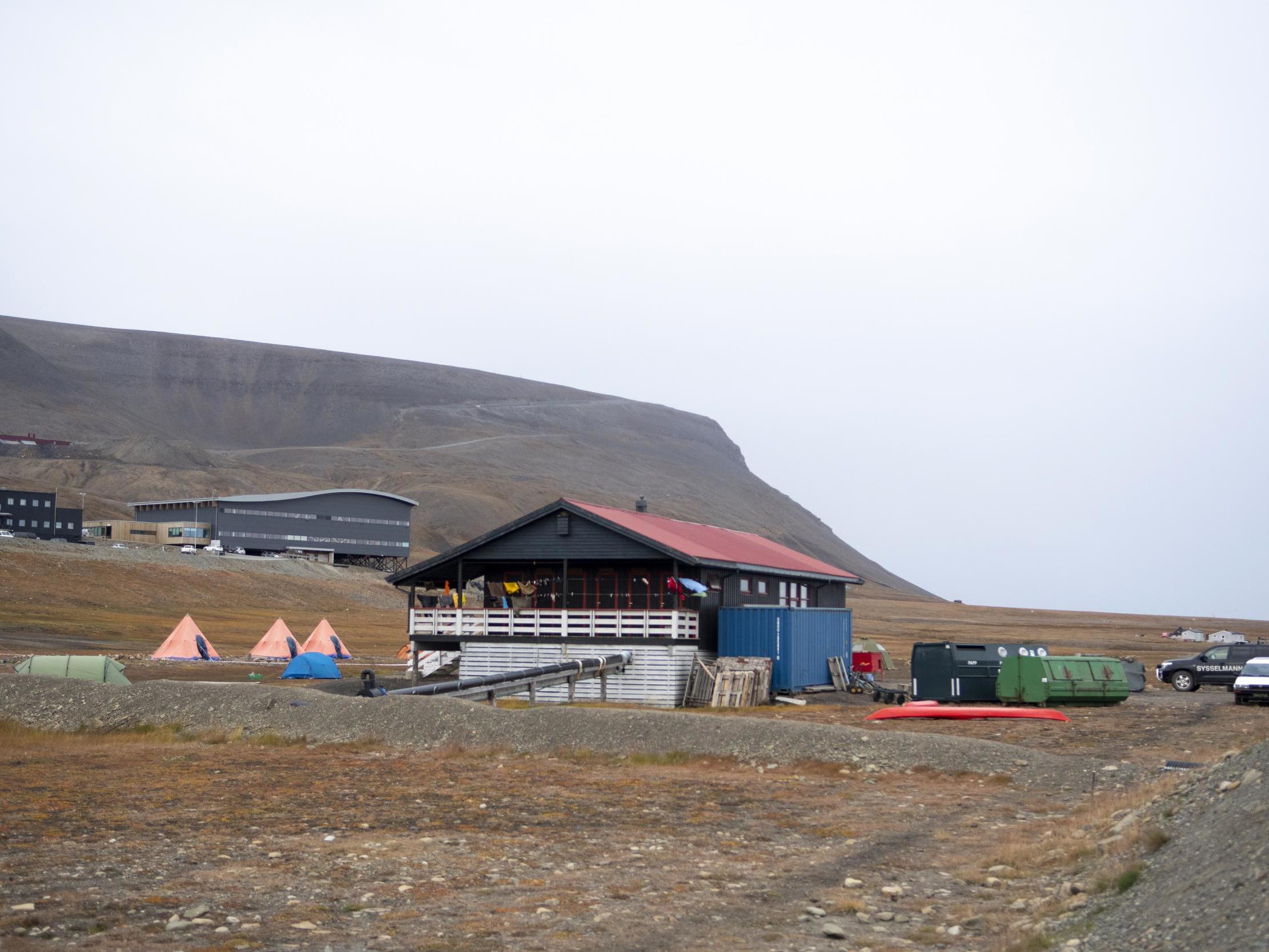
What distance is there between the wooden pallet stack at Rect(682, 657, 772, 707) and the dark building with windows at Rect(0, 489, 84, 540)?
94.9 meters

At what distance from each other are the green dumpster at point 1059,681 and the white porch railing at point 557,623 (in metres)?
8.45

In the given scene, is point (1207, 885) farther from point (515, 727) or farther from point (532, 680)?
point (532, 680)

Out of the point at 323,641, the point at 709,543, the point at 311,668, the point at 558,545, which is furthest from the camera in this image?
the point at 323,641

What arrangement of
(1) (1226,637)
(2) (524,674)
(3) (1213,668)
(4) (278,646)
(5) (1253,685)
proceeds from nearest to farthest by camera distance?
(2) (524,674) → (5) (1253,685) → (3) (1213,668) → (4) (278,646) → (1) (1226,637)

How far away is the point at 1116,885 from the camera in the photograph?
33.9 feet

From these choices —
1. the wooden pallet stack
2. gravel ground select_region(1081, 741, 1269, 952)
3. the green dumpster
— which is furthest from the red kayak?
gravel ground select_region(1081, 741, 1269, 952)

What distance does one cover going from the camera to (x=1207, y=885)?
9062 mm

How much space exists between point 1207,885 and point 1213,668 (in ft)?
114

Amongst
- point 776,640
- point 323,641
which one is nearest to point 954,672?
point 776,640

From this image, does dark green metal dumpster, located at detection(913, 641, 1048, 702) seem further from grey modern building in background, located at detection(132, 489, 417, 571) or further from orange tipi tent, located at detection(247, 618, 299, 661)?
grey modern building in background, located at detection(132, 489, 417, 571)

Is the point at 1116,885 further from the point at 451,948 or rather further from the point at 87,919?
the point at 87,919

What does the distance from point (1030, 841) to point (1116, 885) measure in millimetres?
4071

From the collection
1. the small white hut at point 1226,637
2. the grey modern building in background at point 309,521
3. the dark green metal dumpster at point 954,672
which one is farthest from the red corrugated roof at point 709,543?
the grey modern building in background at point 309,521

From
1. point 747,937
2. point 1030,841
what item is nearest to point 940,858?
point 1030,841
